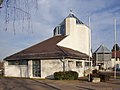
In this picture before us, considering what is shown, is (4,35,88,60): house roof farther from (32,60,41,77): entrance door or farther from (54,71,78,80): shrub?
(54,71,78,80): shrub

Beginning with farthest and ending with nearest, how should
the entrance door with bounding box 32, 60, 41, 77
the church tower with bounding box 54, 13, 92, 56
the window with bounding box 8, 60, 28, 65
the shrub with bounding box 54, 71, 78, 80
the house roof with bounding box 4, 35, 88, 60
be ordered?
the church tower with bounding box 54, 13, 92, 56 → the window with bounding box 8, 60, 28, 65 → the entrance door with bounding box 32, 60, 41, 77 → the house roof with bounding box 4, 35, 88, 60 → the shrub with bounding box 54, 71, 78, 80

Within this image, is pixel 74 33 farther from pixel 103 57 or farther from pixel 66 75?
pixel 103 57

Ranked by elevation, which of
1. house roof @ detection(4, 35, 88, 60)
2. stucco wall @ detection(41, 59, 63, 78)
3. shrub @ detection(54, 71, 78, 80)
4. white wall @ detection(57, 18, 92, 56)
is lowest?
shrub @ detection(54, 71, 78, 80)

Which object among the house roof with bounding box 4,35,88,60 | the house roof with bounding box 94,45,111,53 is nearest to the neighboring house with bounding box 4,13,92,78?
the house roof with bounding box 4,35,88,60

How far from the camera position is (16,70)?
3684 centimetres

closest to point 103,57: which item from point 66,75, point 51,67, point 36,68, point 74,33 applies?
point 74,33

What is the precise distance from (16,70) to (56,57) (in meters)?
7.58

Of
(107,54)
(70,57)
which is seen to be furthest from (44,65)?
(107,54)

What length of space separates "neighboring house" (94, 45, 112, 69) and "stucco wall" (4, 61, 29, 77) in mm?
39198

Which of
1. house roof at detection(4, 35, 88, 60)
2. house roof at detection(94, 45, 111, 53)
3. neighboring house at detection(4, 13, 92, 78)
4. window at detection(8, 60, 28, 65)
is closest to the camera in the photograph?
house roof at detection(4, 35, 88, 60)

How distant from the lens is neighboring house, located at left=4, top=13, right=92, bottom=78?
33.2m

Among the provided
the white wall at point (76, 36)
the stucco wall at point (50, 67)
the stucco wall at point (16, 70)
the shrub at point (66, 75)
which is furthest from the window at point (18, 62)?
the white wall at point (76, 36)

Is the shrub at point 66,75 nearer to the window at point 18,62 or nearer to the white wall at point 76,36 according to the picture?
the window at point 18,62

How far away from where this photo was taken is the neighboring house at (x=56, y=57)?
33.2 m
